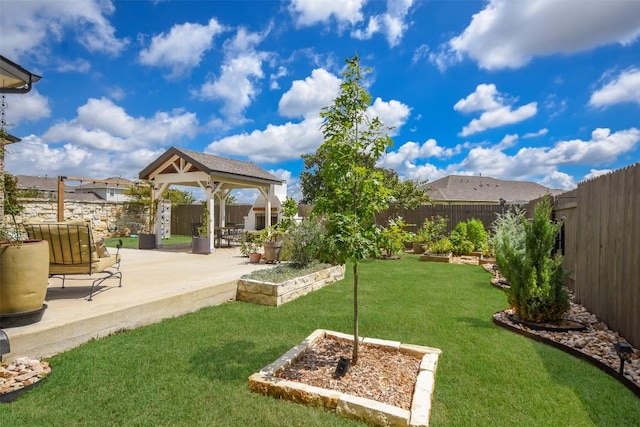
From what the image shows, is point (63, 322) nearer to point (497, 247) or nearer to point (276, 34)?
point (497, 247)

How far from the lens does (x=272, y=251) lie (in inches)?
320

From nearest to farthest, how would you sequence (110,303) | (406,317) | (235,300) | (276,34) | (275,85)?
1. (110,303)
2. (406,317)
3. (235,300)
4. (276,34)
5. (275,85)

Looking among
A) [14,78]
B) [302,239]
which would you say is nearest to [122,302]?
[14,78]

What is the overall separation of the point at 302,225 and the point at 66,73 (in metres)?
6.71

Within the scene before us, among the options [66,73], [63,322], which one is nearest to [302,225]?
[63,322]

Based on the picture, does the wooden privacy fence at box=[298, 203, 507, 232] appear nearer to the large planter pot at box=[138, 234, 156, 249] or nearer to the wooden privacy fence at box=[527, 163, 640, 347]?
the large planter pot at box=[138, 234, 156, 249]

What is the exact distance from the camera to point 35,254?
3.16 m

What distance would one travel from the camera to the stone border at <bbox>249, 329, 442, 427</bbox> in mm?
2080

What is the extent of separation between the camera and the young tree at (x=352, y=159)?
272 cm

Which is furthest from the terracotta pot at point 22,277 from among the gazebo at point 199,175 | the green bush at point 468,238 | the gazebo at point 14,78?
the green bush at point 468,238

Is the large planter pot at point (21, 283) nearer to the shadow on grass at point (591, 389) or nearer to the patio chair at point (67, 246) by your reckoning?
the patio chair at point (67, 246)

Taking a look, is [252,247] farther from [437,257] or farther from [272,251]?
[437,257]

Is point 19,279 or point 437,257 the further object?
point 437,257

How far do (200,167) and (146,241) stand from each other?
365 centimetres
